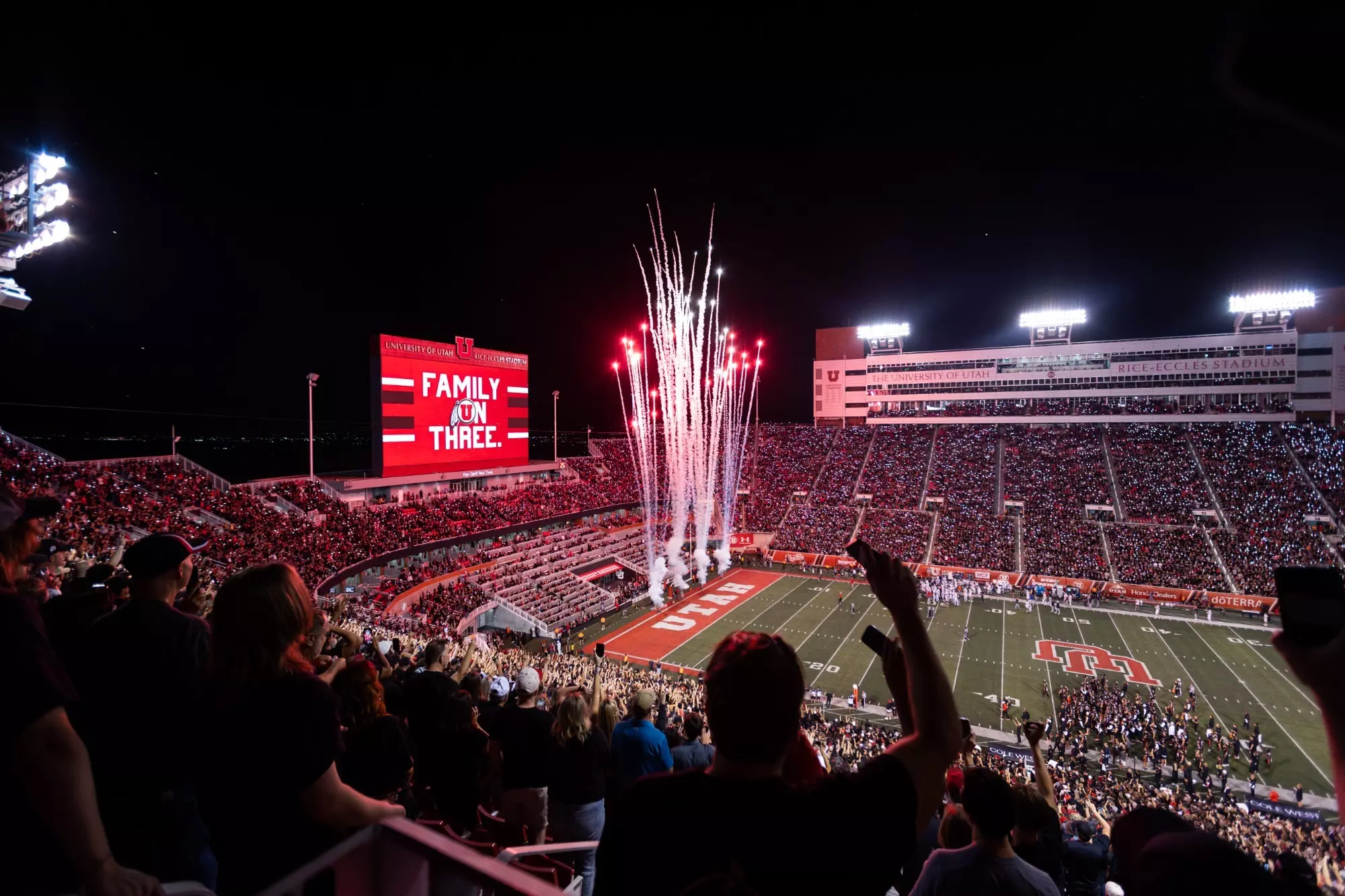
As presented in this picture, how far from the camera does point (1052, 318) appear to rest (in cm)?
5584

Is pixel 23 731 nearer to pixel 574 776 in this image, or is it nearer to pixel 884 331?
pixel 574 776

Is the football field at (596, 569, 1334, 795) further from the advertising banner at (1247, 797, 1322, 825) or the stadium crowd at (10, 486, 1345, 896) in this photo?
the stadium crowd at (10, 486, 1345, 896)

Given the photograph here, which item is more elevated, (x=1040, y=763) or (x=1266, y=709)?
(x=1040, y=763)

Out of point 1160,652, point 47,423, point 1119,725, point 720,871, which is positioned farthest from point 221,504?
point 47,423

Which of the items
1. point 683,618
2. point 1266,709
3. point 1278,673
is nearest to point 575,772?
point 1266,709

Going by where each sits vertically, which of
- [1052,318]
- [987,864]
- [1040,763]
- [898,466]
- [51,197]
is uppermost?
[1052,318]

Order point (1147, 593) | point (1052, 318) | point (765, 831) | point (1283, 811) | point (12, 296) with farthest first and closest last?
point (1052, 318) < point (1147, 593) < point (1283, 811) < point (12, 296) < point (765, 831)

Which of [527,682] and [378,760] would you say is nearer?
[378,760]

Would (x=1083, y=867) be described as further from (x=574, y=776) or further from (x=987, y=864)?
(x=574, y=776)

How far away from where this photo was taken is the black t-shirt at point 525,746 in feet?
14.9

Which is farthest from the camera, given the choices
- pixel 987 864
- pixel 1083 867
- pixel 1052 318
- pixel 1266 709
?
pixel 1052 318

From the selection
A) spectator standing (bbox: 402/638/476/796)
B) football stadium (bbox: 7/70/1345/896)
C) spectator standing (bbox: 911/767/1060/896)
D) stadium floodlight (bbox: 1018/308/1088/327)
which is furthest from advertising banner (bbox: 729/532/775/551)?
spectator standing (bbox: 911/767/1060/896)

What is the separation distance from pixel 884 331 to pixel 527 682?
64738 mm

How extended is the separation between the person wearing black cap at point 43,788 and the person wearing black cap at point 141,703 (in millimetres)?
466
